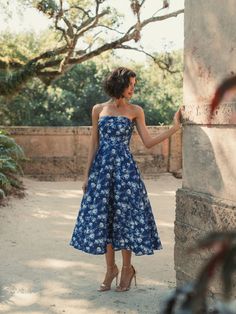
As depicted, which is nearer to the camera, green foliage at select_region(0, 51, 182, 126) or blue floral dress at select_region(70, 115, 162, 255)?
blue floral dress at select_region(70, 115, 162, 255)

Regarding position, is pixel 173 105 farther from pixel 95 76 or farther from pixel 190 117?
pixel 190 117

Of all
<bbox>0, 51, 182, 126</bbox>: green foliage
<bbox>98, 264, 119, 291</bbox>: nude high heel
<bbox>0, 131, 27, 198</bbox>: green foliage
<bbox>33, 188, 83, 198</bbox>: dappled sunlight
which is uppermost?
<bbox>0, 51, 182, 126</bbox>: green foliage

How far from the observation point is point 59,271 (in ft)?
13.8

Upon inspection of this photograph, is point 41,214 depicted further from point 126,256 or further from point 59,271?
point 126,256

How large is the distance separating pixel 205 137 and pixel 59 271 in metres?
1.93

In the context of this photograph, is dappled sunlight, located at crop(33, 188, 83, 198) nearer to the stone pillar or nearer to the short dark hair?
the short dark hair

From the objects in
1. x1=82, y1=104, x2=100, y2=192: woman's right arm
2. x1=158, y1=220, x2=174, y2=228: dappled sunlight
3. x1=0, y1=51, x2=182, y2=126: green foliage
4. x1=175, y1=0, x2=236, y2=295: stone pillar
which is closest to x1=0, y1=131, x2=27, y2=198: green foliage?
x1=158, y1=220, x2=174, y2=228: dappled sunlight

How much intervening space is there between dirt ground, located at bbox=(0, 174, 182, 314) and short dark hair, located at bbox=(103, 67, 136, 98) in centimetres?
155

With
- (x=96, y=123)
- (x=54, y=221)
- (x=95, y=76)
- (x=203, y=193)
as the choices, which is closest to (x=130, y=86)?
(x=96, y=123)

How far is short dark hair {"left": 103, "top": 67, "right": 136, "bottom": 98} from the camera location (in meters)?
3.57

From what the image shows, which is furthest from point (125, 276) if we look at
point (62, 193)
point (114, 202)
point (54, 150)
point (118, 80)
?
point (54, 150)

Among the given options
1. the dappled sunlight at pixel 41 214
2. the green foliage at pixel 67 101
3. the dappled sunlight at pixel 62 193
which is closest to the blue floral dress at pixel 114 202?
the dappled sunlight at pixel 41 214

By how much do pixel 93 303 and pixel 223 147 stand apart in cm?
149

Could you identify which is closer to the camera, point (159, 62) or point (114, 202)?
point (114, 202)
